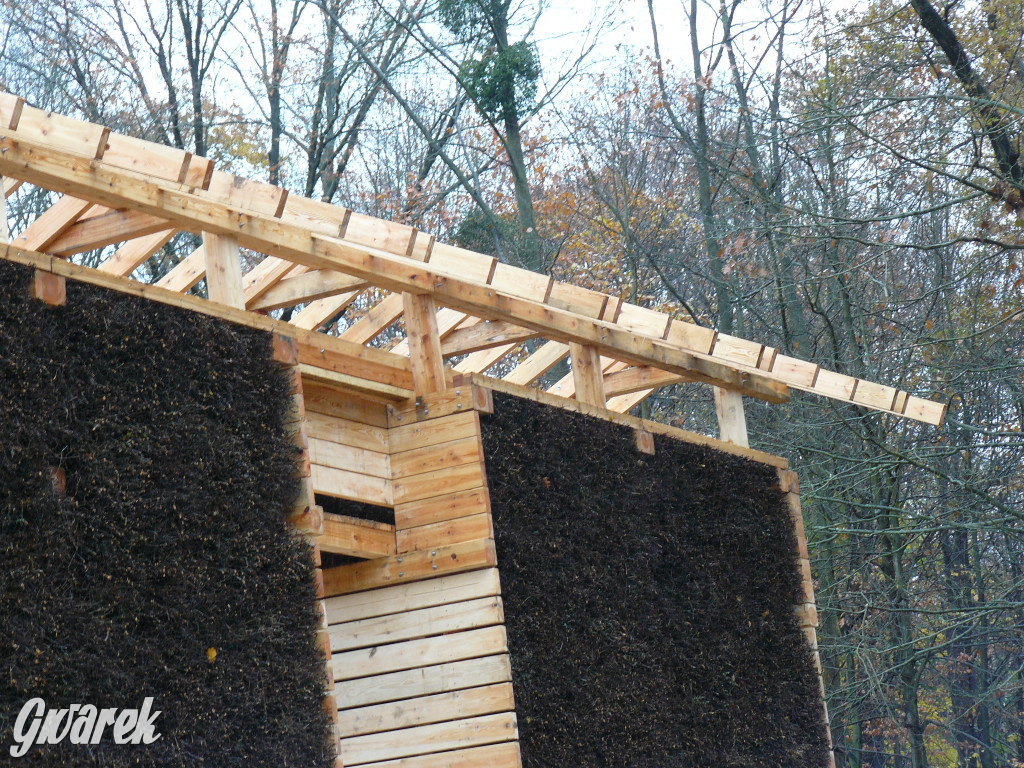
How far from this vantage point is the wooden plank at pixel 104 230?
5504 mm

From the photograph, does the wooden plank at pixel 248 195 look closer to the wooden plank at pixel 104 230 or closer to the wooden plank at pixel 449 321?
the wooden plank at pixel 104 230

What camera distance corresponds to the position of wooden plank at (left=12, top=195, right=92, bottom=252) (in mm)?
5918

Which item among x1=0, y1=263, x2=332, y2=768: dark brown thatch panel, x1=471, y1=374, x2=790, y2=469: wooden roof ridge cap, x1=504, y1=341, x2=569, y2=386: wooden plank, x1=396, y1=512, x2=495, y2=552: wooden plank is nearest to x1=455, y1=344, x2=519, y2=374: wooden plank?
x1=504, y1=341, x2=569, y2=386: wooden plank

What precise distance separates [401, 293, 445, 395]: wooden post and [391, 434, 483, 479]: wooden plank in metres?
0.35

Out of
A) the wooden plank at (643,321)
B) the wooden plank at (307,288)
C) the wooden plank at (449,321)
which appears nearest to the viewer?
the wooden plank at (307,288)

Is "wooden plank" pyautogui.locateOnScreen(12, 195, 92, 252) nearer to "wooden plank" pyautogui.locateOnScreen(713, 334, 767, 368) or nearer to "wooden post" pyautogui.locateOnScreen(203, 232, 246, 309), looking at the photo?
"wooden post" pyautogui.locateOnScreen(203, 232, 246, 309)

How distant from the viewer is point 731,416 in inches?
357

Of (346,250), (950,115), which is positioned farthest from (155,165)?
(950,115)

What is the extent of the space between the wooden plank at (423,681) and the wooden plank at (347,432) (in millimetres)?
1250

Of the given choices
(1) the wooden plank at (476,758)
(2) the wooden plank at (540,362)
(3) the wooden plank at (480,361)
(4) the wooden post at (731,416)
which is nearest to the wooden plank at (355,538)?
(1) the wooden plank at (476,758)

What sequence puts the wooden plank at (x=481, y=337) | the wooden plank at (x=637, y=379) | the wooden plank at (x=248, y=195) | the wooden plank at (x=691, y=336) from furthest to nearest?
the wooden plank at (x=637, y=379), the wooden plank at (x=481, y=337), the wooden plank at (x=691, y=336), the wooden plank at (x=248, y=195)

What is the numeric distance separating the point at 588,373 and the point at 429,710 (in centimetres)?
269

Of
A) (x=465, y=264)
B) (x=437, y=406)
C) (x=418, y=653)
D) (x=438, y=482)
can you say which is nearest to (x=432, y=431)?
(x=437, y=406)

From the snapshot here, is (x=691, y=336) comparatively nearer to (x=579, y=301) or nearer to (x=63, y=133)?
(x=579, y=301)
